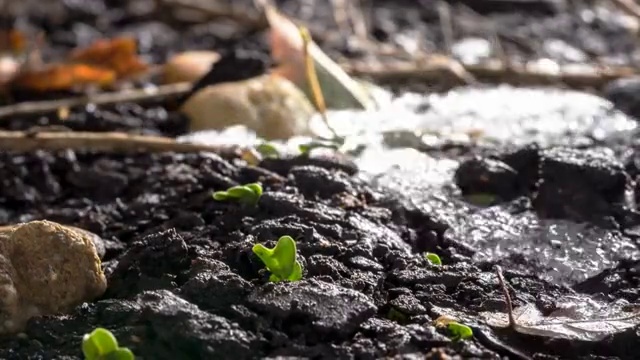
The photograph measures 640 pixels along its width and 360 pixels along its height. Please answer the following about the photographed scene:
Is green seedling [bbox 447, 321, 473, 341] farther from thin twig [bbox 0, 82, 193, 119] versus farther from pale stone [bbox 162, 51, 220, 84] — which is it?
pale stone [bbox 162, 51, 220, 84]

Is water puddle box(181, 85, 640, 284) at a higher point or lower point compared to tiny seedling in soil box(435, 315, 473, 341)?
lower

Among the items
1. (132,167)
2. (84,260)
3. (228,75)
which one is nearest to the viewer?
(84,260)

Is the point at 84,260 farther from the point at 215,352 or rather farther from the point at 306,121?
the point at 306,121

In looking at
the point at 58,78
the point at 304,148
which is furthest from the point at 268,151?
the point at 58,78

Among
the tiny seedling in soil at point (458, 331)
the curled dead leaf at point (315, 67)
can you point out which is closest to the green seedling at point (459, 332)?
the tiny seedling in soil at point (458, 331)

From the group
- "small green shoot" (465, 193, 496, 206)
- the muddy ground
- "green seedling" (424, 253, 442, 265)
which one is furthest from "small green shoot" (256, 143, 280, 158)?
"green seedling" (424, 253, 442, 265)

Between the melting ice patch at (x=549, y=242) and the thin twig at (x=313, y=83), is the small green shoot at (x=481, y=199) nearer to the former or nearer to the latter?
the melting ice patch at (x=549, y=242)

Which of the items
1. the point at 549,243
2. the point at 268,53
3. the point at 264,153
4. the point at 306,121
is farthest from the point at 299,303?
the point at 268,53
